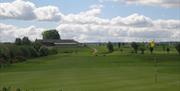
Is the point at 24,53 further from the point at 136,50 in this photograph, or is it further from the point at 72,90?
the point at 72,90

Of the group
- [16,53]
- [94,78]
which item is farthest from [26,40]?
[94,78]

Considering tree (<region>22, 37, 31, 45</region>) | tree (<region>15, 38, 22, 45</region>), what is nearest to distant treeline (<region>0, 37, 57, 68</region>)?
tree (<region>22, 37, 31, 45</region>)

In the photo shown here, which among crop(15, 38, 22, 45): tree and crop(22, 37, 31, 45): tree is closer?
crop(15, 38, 22, 45): tree

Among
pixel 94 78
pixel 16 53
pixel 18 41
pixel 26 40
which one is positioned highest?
pixel 26 40

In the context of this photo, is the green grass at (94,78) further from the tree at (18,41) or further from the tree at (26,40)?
the tree at (26,40)

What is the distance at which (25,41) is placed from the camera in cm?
14938

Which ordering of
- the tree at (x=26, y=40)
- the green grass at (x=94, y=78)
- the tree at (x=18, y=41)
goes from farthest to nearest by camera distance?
the tree at (x=26, y=40), the tree at (x=18, y=41), the green grass at (x=94, y=78)

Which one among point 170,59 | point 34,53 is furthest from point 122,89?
point 34,53

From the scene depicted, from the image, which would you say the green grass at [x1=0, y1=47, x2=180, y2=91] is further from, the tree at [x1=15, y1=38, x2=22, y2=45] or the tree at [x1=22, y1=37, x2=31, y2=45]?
the tree at [x1=22, y1=37, x2=31, y2=45]

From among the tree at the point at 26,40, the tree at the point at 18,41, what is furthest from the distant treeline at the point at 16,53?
the tree at the point at 18,41

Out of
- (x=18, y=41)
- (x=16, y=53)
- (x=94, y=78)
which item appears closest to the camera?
(x=94, y=78)

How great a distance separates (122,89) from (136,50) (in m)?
107

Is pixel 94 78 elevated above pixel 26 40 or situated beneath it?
situated beneath

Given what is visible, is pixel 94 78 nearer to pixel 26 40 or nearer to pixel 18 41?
pixel 18 41
